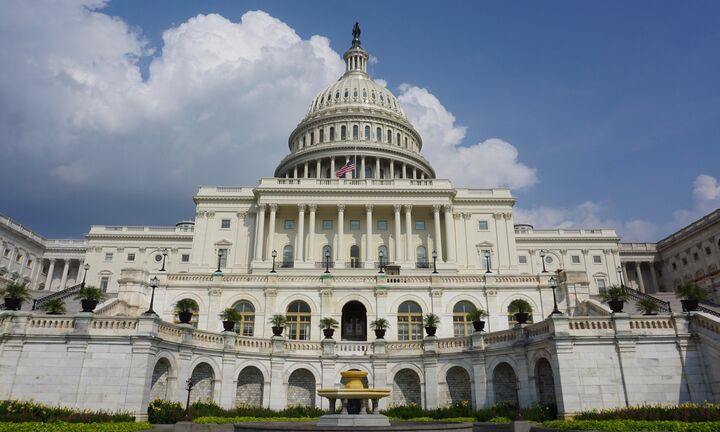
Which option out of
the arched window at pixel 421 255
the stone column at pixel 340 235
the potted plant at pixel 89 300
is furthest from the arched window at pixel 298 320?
the arched window at pixel 421 255

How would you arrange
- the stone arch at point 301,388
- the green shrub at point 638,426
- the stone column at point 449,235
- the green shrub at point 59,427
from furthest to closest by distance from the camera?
the stone column at point 449,235 → the stone arch at point 301,388 → the green shrub at point 59,427 → the green shrub at point 638,426

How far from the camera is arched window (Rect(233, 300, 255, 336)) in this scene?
43406mm

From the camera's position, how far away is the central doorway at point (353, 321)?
45656mm

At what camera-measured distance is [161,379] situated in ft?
94.9

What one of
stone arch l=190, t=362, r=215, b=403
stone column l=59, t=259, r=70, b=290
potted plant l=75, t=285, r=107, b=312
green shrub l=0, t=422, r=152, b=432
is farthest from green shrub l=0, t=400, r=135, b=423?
stone column l=59, t=259, r=70, b=290

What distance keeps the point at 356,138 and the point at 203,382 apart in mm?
82777

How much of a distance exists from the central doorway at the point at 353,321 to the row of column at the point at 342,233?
92.7 feet

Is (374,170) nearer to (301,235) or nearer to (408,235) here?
(408,235)

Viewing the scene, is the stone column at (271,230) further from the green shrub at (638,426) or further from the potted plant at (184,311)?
the green shrub at (638,426)

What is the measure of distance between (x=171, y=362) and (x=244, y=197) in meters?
53.0

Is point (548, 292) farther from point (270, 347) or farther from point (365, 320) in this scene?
point (270, 347)

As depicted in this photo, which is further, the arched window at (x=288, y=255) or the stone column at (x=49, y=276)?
the stone column at (x=49, y=276)

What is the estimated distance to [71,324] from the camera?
2781 centimetres

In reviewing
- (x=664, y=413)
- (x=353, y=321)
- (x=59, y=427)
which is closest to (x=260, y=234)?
(x=353, y=321)
